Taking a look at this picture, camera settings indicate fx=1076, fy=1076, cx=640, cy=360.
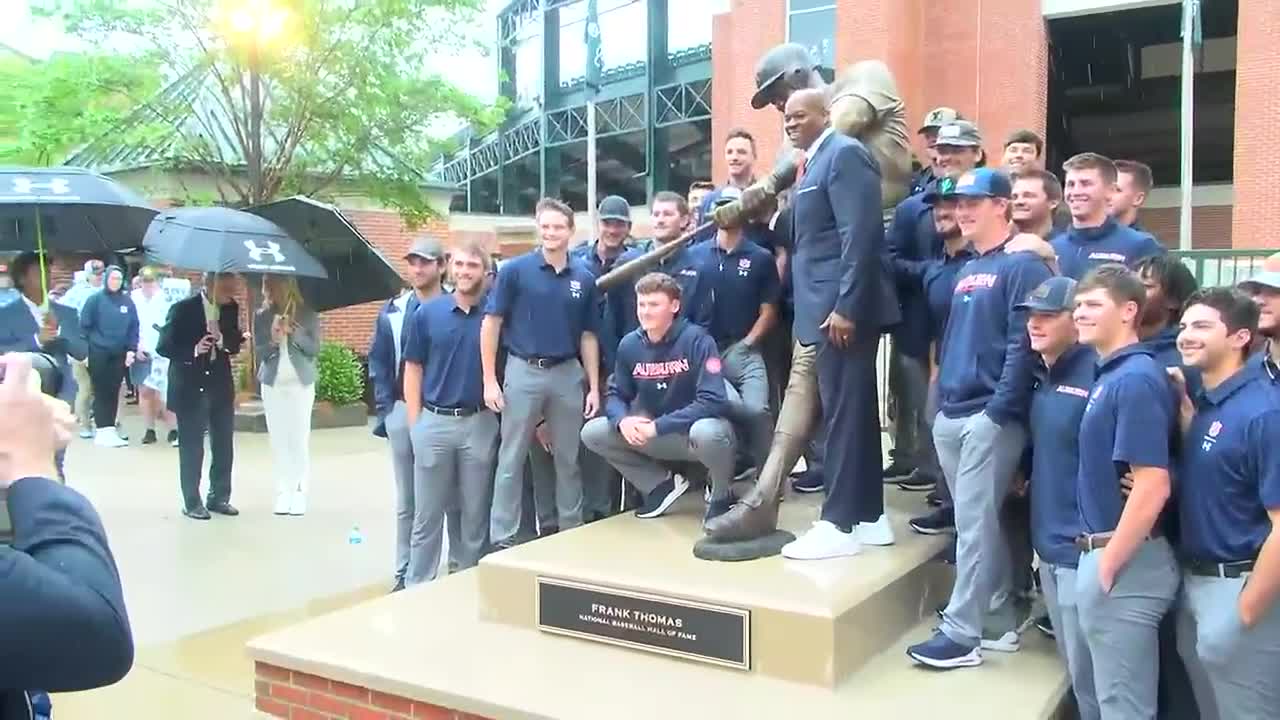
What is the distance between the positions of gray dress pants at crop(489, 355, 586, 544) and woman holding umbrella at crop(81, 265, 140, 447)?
7.32m

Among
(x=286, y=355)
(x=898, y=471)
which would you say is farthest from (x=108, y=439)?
(x=898, y=471)

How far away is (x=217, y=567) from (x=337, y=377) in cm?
714

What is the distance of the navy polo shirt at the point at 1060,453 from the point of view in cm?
354

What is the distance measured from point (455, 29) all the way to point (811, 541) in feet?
36.0

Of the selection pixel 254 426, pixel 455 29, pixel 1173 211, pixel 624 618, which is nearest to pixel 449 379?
pixel 624 618

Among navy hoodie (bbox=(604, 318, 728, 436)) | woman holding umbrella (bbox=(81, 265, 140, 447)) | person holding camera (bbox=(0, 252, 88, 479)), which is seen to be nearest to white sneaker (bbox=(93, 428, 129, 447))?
woman holding umbrella (bbox=(81, 265, 140, 447))

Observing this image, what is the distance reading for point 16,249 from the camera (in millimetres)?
5297

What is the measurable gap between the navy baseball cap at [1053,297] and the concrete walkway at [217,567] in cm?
355

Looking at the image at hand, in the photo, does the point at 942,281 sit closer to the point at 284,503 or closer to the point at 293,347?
the point at 293,347

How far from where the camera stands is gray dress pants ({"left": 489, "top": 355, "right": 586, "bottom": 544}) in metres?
5.55

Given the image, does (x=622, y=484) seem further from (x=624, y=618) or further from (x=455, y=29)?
(x=455, y=29)

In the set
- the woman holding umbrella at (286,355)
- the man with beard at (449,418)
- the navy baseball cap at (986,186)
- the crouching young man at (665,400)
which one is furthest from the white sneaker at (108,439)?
the navy baseball cap at (986,186)

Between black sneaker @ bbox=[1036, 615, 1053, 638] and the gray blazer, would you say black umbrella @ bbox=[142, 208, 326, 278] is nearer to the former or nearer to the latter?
the gray blazer

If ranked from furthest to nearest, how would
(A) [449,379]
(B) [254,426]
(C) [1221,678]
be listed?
(B) [254,426], (A) [449,379], (C) [1221,678]
